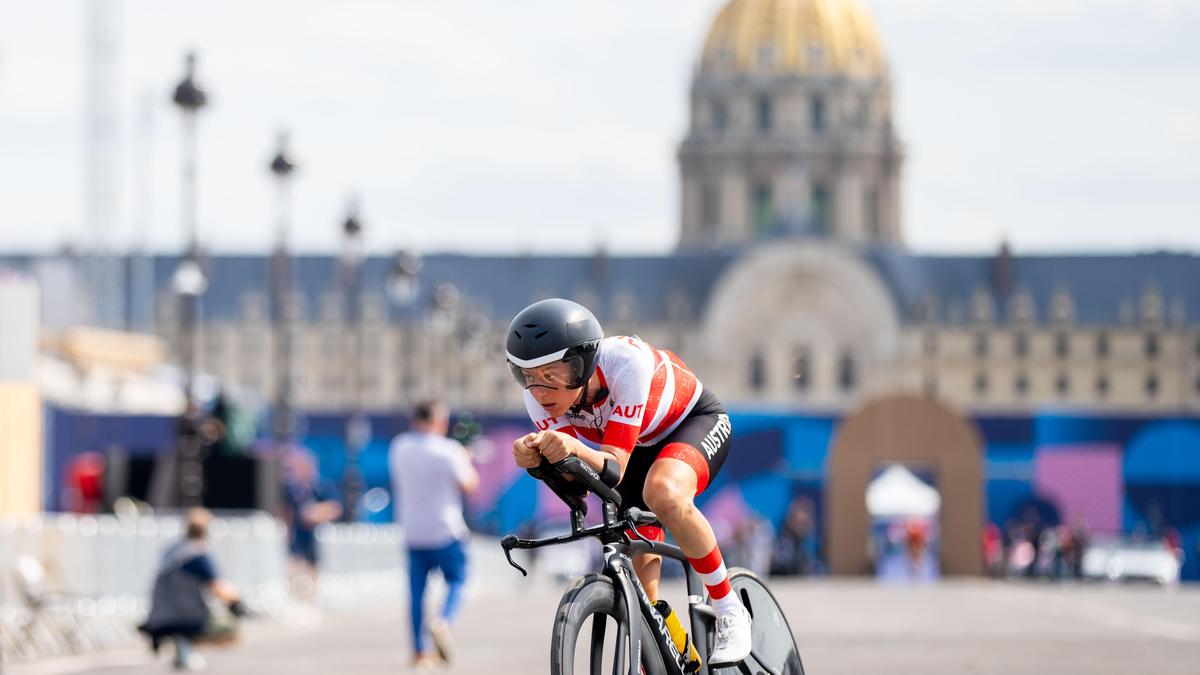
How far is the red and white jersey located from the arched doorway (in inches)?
1466

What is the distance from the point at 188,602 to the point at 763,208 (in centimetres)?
14775

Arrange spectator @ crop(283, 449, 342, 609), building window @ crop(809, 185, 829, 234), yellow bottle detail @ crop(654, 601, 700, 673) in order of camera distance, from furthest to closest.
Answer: building window @ crop(809, 185, 829, 234)
spectator @ crop(283, 449, 342, 609)
yellow bottle detail @ crop(654, 601, 700, 673)

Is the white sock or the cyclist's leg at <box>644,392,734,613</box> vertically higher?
the cyclist's leg at <box>644,392,734,613</box>

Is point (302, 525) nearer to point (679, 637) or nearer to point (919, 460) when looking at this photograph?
point (679, 637)

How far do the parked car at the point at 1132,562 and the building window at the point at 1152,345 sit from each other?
323 feet

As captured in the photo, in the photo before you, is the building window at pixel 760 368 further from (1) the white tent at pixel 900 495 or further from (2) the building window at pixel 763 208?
(1) the white tent at pixel 900 495

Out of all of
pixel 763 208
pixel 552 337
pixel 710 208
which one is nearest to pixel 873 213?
pixel 763 208

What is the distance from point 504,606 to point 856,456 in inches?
681

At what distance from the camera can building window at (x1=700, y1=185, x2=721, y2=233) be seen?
163 m

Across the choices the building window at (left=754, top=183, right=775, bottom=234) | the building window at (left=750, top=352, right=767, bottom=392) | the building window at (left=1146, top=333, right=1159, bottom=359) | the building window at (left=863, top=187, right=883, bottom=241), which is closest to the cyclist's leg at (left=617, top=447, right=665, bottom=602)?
the building window at (left=750, top=352, right=767, bottom=392)

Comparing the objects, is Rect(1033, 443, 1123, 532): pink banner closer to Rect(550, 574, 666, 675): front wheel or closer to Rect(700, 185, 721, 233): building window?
Rect(550, 574, 666, 675): front wheel

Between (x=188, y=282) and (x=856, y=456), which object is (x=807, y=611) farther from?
(x=856, y=456)

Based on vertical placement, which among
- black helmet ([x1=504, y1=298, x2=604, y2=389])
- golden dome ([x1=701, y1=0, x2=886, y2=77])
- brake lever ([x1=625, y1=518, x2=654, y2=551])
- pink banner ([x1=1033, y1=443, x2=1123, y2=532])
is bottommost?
pink banner ([x1=1033, y1=443, x2=1123, y2=532])

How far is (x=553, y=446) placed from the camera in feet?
25.0
